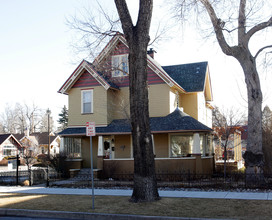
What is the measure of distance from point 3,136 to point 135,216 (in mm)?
46411

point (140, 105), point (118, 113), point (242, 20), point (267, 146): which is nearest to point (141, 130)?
point (140, 105)

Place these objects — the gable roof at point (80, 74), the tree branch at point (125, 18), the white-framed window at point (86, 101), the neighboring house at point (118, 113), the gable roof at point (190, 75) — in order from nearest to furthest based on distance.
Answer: the tree branch at point (125, 18) → the neighboring house at point (118, 113) → the gable roof at point (80, 74) → the white-framed window at point (86, 101) → the gable roof at point (190, 75)

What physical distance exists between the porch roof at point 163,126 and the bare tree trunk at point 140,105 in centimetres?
881

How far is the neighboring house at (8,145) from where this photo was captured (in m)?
50.5

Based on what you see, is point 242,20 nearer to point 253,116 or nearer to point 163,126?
point 253,116

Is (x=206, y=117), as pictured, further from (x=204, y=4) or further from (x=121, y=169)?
(x=204, y=4)

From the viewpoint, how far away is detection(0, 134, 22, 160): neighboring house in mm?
50544

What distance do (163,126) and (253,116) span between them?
658 cm

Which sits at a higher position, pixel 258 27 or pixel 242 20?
pixel 242 20

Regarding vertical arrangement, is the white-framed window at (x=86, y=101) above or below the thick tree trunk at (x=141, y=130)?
above

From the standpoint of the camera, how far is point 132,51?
12438 mm

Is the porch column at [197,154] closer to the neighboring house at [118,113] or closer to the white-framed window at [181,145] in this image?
the neighboring house at [118,113]

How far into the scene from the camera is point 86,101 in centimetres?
2452

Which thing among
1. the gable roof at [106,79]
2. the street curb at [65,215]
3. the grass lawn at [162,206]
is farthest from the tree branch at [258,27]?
the street curb at [65,215]
